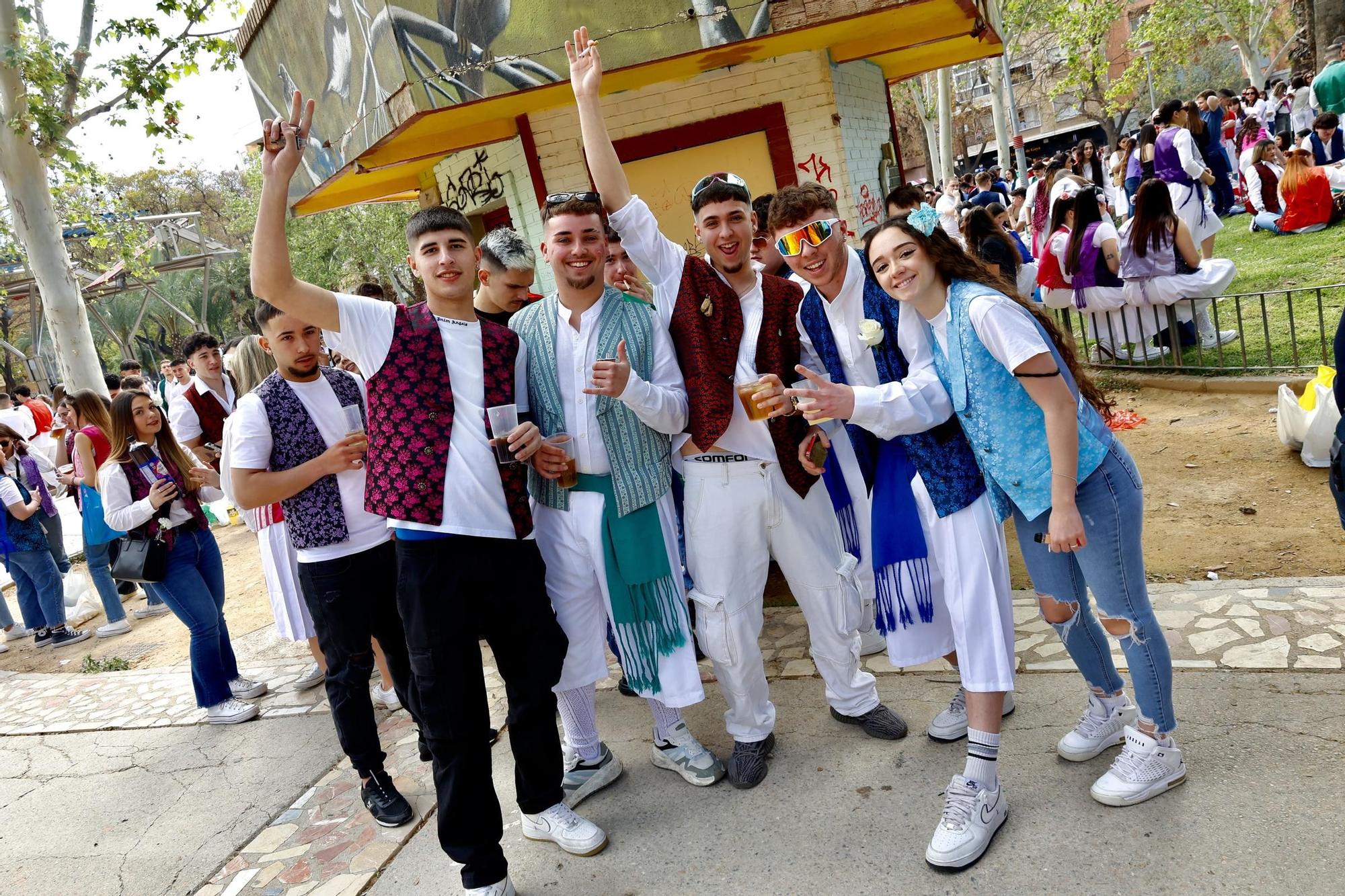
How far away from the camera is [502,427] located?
9.04 ft

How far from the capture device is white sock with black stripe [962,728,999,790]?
2.72m

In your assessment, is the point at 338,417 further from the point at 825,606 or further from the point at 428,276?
the point at 825,606

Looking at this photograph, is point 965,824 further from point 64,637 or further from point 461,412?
point 64,637

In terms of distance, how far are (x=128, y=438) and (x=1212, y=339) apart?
8185 millimetres

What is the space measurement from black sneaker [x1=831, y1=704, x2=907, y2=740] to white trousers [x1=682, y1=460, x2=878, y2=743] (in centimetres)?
22

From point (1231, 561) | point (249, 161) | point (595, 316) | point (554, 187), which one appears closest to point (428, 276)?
point (595, 316)

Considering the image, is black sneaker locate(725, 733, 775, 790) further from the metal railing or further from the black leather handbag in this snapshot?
the metal railing

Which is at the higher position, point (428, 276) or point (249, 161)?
point (249, 161)

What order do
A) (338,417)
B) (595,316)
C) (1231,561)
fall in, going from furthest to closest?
(1231,561) → (338,417) → (595,316)

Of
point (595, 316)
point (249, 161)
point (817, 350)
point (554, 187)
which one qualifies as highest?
point (249, 161)

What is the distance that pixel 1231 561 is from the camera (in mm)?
4438

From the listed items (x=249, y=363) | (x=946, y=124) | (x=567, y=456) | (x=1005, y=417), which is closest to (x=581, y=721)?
(x=567, y=456)

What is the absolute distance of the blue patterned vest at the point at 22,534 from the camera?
6.93 metres

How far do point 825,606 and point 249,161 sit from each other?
Result: 3913 centimetres
